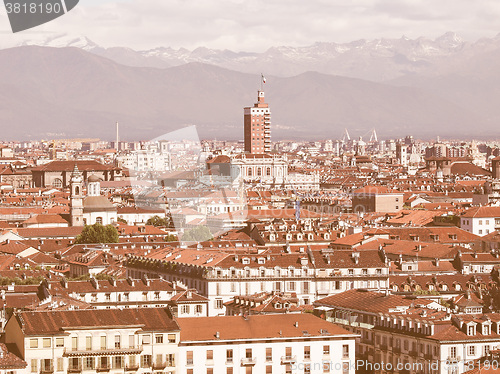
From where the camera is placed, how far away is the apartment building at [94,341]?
1449 inches

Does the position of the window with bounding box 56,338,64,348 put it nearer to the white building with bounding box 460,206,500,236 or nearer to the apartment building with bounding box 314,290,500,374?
the apartment building with bounding box 314,290,500,374

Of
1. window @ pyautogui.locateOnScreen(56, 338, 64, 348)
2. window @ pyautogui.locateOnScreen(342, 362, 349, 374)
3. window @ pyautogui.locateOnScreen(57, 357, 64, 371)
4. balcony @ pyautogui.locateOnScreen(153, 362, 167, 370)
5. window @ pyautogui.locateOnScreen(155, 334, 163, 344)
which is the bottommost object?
window @ pyautogui.locateOnScreen(342, 362, 349, 374)

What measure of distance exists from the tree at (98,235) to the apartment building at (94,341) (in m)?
48.0

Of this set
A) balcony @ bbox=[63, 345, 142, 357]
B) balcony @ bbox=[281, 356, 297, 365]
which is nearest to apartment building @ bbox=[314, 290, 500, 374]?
balcony @ bbox=[281, 356, 297, 365]

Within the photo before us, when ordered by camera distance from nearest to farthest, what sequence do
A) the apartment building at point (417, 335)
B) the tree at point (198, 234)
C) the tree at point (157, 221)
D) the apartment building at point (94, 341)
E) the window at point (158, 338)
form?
the apartment building at point (94, 341) → the window at point (158, 338) → the apartment building at point (417, 335) → the tree at point (198, 234) → the tree at point (157, 221)

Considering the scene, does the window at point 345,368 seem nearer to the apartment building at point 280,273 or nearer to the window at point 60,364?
the window at point 60,364

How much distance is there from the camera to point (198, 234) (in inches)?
3433

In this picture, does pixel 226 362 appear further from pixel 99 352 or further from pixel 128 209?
pixel 128 209

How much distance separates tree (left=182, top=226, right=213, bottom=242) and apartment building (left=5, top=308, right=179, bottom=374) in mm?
45654

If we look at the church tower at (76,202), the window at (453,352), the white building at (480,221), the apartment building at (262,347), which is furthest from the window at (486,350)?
the church tower at (76,202)

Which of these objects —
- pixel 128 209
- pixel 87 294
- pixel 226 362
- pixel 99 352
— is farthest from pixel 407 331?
pixel 128 209

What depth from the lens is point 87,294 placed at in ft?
178

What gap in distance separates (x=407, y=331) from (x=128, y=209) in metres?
74.4

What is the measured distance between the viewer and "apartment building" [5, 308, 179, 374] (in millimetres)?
36812
